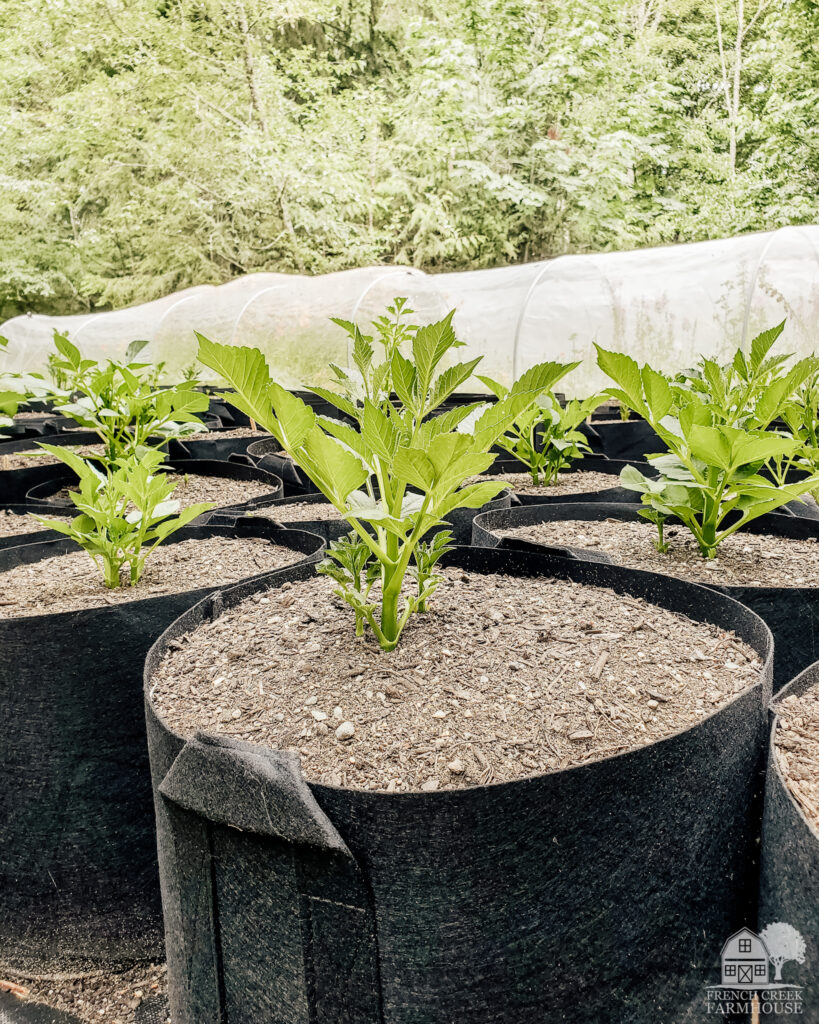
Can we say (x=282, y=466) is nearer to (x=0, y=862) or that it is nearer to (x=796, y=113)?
(x=0, y=862)

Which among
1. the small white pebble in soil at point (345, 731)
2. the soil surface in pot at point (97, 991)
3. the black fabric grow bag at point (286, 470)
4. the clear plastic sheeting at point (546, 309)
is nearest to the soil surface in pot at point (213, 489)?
the black fabric grow bag at point (286, 470)

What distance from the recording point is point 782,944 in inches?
26.9

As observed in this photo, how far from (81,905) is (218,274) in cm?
1333

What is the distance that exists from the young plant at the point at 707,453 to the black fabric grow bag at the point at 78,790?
0.83 meters

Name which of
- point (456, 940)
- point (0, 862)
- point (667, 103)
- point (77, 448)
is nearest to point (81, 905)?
point (0, 862)

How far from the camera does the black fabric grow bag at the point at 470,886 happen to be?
0.65 m

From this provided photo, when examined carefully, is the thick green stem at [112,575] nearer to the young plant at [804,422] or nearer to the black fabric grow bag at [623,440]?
the young plant at [804,422]

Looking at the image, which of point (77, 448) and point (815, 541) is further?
point (77, 448)

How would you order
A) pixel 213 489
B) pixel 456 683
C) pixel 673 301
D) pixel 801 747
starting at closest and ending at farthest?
pixel 801 747
pixel 456 683
pixel 213 489
pixel 673 301

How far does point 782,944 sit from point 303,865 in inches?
17.2

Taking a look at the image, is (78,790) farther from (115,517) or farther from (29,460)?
(29,460)

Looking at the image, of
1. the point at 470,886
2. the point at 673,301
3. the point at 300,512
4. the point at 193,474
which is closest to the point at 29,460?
the point at 193,474

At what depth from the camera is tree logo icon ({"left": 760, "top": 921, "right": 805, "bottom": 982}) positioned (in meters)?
0.65

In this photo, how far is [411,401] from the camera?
969mm
